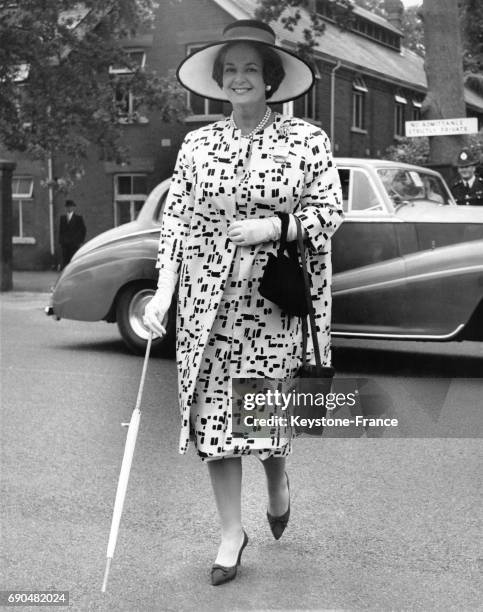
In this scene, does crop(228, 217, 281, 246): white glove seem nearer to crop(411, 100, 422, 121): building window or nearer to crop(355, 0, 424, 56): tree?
crop(411, 100, 422, 121): building window

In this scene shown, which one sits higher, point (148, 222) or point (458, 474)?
point (148, 222)

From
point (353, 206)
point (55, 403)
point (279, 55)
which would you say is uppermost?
point (279, 55)

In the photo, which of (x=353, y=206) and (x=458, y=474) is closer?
(x=458, y=474)

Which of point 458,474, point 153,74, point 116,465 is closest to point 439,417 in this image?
point 458,474

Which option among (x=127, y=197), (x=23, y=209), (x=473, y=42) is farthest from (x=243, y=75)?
(x=473, y=42)

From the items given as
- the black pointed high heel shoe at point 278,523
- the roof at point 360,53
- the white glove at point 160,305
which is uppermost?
the roof at point 360,53

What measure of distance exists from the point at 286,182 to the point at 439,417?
3.92 metres

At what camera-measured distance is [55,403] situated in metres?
7.70

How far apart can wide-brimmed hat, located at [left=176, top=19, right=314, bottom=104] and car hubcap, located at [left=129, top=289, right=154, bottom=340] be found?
20.1ft

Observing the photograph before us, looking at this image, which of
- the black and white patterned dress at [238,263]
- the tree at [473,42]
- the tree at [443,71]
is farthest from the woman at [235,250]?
the tree at [473,42]

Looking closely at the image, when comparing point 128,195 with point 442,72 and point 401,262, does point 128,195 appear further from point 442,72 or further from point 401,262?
point 401,262

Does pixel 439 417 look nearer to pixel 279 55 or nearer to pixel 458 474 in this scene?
pixel 458 474

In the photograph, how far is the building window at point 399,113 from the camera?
36.6 metres

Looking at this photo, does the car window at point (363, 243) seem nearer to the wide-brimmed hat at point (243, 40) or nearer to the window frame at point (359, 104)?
the wide-brimmed hat at point (243, 40)
